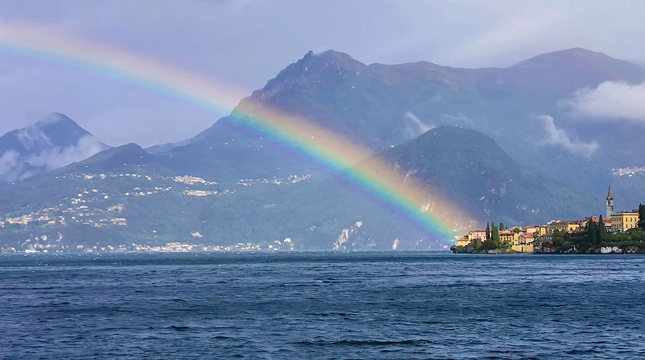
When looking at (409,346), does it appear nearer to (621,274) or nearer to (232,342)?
(232,342)

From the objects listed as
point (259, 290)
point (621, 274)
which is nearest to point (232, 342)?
point (259, 290)

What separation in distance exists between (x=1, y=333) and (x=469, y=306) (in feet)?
164

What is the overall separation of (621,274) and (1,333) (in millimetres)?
122995

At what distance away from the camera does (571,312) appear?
9856cm

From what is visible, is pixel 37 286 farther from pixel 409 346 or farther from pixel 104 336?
pixel 409 346

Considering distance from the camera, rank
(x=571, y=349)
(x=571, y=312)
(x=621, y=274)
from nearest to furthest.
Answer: (x=571, y=349) < (x=571, y=312) < (x=621, y=274)

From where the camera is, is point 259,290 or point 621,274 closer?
point 259,290

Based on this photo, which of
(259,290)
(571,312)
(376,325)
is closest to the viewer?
(376,325)

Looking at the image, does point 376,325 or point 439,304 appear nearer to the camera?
point 376,325

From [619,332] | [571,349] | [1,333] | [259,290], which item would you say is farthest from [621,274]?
[1,333]

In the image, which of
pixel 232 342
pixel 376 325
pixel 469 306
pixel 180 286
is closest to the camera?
pixel 232 342

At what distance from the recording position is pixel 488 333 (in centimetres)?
8138

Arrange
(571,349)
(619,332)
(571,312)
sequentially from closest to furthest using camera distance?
(571,349) → (619,332) → (571,312)

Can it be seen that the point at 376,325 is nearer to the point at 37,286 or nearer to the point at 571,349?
the point at 571,349
